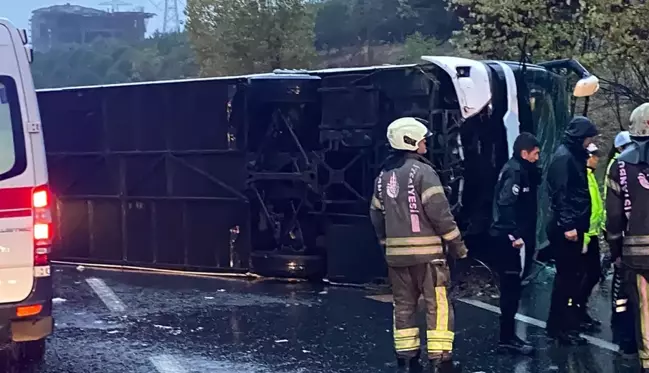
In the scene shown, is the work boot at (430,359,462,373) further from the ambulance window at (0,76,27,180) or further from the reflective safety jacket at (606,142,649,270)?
the ambulance window at (0,76,27,180)

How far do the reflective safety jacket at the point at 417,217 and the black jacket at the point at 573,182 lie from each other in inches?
54.9

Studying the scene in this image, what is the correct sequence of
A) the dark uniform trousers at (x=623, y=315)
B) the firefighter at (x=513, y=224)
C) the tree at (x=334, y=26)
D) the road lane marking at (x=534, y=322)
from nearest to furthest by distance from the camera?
the dark uniform trousers at (x=623, y=315), the firefighter at (x=513, y=224), the road lane marking at (x=534, y=322), the tree at (x=334, y=26)

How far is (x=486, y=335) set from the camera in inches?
308

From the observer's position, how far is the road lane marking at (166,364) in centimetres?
691

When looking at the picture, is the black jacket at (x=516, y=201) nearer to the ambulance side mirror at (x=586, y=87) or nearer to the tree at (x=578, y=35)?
the ambulance side mirror at (x=586, y=87)

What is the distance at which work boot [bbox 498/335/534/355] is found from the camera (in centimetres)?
708

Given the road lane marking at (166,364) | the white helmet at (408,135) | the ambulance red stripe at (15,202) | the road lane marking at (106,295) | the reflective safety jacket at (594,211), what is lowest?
the road lane marking at (106,295)

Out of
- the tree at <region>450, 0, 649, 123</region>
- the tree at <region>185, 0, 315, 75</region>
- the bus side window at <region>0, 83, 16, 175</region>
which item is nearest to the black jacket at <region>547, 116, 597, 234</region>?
the bus side window at <region>0, 83, 16, 175</region>

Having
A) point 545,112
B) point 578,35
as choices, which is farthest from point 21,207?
point 578,35

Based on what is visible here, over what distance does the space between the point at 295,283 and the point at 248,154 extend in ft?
5.03

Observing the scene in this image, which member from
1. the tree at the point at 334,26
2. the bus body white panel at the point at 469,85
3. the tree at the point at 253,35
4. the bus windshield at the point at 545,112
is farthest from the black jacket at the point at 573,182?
the tree at the point at 334,26

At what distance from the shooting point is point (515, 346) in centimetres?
712

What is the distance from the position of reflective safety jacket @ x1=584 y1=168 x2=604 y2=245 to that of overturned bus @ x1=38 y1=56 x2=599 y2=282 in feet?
4.81

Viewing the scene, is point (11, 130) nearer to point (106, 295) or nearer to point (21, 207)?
point (21, 207)
